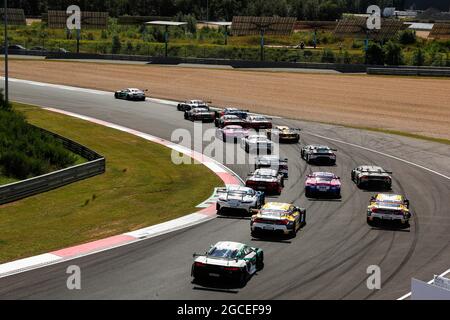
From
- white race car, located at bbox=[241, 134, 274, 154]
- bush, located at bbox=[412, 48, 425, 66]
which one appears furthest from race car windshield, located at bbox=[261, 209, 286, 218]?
bush, located at bbox=[412, 48, 425, 66]

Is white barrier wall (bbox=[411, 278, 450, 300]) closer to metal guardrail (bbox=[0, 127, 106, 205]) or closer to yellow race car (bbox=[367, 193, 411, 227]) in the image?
yellow race car (bbox=[367, 193, 411, 227])

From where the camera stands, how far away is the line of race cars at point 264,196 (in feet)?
82.3

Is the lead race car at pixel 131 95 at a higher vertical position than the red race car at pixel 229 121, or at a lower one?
higher

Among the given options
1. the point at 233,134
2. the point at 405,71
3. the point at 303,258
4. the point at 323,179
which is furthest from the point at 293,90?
the point at 303,258

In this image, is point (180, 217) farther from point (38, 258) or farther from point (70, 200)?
point (38, 258)

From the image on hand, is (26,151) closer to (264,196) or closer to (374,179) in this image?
(264,196)

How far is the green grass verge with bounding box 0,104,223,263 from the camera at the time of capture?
31547mm

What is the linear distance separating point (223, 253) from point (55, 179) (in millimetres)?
17415

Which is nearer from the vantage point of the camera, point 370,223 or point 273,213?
point 273,213

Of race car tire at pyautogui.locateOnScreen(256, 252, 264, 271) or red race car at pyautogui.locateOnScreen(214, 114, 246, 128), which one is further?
red race car at pyautogui.locateOnScreen(214, 114, 246, 128)

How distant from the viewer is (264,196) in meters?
37.8

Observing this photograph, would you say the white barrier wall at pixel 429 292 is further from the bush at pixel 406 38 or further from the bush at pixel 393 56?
the bush at pixel 406 38

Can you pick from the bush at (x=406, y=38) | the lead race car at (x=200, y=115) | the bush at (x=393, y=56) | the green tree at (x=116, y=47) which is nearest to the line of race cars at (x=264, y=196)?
the lead race car at (x=200, y=115)

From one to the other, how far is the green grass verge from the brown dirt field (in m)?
21.5
